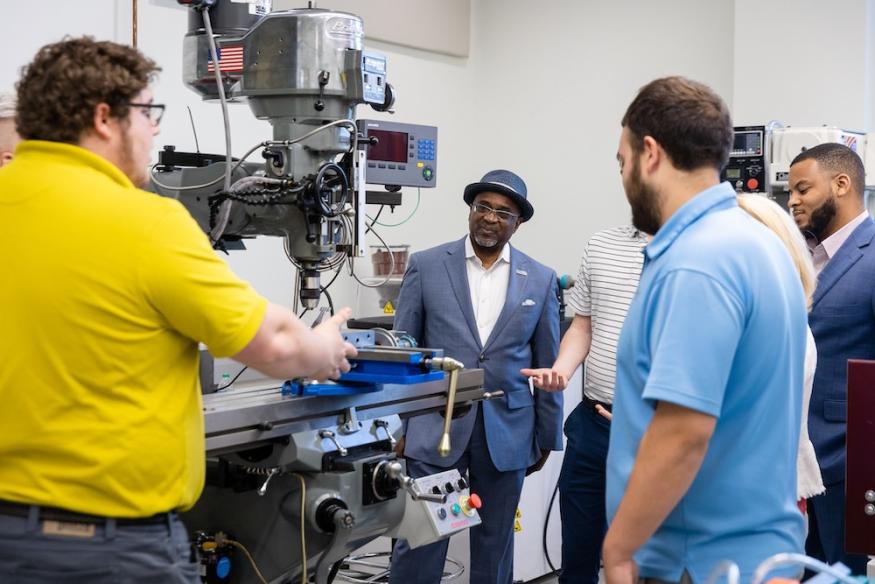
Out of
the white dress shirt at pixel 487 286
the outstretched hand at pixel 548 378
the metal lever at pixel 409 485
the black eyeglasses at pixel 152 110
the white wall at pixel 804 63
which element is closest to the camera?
the black eyeglasses at pixel 152 110

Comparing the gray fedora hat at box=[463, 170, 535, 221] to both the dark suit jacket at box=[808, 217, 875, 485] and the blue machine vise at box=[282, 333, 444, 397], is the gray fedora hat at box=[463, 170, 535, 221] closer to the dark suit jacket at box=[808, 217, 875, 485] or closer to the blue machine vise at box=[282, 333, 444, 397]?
the dark suit jacket at box=[808, 217, 875, 485]

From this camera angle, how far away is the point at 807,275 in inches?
85.7

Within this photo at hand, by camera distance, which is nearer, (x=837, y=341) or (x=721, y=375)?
(x=721, y=375)

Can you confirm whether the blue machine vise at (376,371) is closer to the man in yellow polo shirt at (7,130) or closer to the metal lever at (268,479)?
the metal lever at (268,479)

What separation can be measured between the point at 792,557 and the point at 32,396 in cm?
109

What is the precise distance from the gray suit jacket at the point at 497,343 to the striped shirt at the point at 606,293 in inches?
4.2

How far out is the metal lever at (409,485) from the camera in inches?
86.8

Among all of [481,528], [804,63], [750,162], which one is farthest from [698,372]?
[804,63]

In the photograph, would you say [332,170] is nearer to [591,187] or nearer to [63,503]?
[63,503]

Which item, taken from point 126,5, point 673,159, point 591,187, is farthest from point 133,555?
point 591,187

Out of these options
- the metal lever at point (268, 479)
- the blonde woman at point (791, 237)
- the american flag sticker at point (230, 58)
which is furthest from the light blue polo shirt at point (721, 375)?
the american flag sticker at point (230, 58)

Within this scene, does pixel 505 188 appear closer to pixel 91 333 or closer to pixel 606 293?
pixel 606 293

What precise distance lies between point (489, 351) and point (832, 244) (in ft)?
3.61

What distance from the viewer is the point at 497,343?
9.93ft
